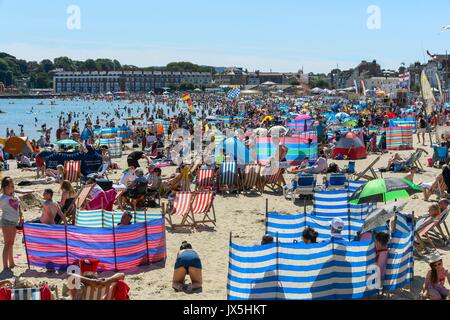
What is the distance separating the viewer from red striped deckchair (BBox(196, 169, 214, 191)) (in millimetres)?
12555

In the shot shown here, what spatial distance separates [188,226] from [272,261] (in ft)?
13.6

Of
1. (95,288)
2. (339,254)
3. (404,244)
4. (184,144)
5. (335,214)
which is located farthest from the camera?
(184,144)

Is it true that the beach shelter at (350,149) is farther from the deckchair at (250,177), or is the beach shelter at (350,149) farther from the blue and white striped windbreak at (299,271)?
the blue and white striped windbreak at (299,271)

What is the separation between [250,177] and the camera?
41.9 ft

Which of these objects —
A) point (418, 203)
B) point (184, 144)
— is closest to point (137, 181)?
point (418, 203)

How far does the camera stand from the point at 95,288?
532cm

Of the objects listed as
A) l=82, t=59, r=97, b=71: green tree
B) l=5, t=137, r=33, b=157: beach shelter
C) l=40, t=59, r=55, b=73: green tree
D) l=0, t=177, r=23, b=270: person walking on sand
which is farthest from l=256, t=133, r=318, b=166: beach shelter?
l=40, t=59, r=55, b=73: green tree

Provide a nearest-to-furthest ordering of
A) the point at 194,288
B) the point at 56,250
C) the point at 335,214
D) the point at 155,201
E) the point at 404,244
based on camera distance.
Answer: the point at 404,244, the point at 194,288, the point at 56,250, the point at 335,214, the point at 155,201

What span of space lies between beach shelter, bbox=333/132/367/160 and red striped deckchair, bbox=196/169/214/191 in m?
6.78

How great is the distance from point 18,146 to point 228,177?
995cm

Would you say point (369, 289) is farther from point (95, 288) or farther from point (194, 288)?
point (95, 288)

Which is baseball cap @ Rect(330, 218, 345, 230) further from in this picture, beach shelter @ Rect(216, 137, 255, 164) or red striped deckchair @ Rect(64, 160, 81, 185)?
red striped deckchair @ Rect(64, 160, 81, 185)

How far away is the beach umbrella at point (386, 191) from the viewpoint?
753 centimetres

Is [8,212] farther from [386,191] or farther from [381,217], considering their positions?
[386,191]
